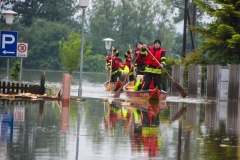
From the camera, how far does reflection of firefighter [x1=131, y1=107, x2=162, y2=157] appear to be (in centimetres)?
1360

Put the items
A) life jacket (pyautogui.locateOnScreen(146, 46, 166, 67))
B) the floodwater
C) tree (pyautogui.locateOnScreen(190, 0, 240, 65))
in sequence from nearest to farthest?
the floodwater, life jacket (pyautogui.locateOnScreen(146, 46, 166, 67)), tree (pyautogui.locateOnScreen(190, 0, 240, 65))

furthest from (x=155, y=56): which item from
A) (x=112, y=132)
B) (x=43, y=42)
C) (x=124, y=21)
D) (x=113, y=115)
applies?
(x=124, y=21)

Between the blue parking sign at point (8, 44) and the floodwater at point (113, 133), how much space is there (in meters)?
1.45

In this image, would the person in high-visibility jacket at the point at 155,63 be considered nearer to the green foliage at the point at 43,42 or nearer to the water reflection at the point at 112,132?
the water reflection at the point at 112,132

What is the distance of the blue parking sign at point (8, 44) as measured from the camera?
23.1 m

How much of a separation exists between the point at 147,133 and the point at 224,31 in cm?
2214

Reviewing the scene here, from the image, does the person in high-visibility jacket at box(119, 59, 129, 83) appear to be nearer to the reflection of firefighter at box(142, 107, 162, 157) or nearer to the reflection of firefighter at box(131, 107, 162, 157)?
the reflection of firefighter at box(142, 107, 162, 157)

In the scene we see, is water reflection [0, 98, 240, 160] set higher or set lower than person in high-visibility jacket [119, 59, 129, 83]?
lower

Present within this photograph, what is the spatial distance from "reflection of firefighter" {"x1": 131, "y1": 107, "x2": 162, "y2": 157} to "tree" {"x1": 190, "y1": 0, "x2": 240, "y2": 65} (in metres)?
15.4

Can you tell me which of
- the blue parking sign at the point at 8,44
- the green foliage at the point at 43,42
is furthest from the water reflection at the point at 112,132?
the green foliage at the point at 43,42

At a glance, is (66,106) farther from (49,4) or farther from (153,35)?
(153,35)

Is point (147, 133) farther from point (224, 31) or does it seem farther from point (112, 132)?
point (224, 31)

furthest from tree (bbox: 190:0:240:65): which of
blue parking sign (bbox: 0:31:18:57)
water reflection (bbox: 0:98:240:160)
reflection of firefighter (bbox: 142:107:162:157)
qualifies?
blue parking sign (bbox: 0:31:18:57)

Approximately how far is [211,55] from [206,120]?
70.6 feet
